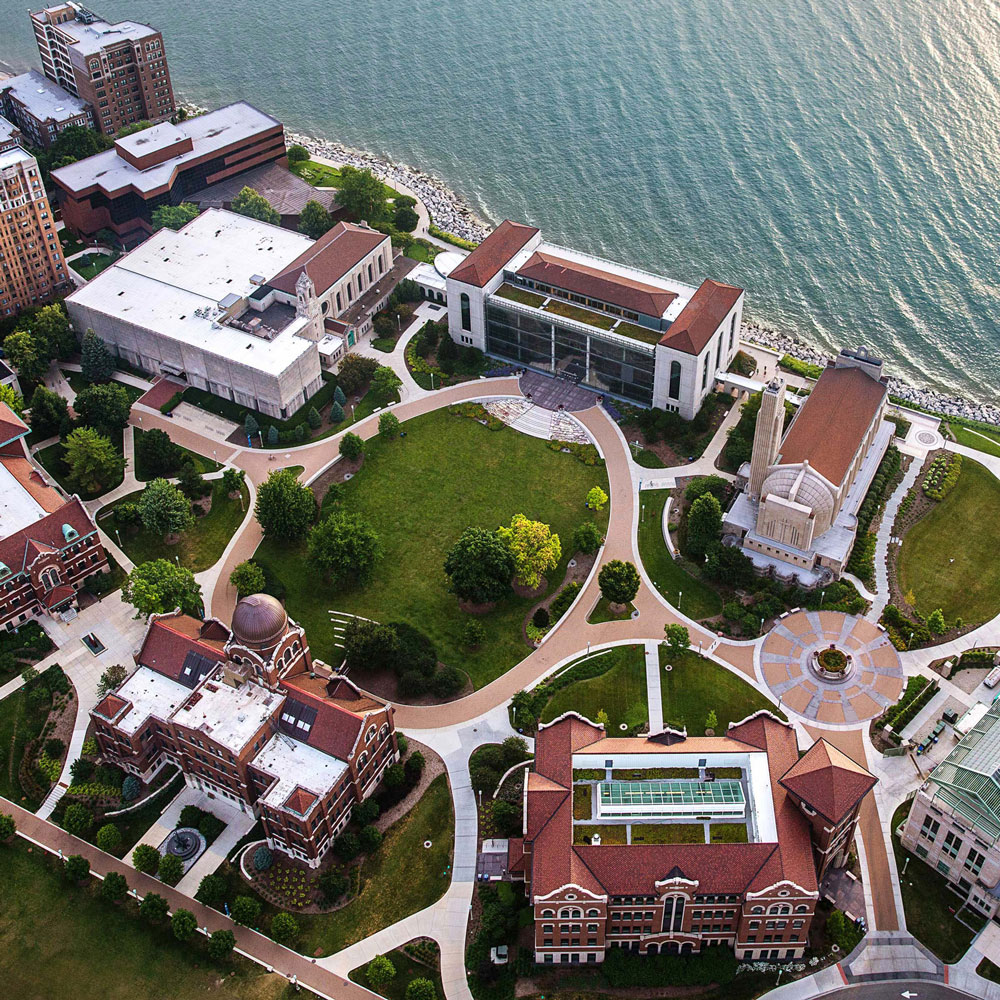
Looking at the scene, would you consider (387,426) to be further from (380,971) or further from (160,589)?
(380,971)

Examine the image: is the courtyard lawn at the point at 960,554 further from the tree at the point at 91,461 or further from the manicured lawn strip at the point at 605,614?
the tree at the point at 91,461

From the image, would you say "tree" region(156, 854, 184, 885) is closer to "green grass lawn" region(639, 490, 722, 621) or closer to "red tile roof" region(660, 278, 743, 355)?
"green grass lawn" region(639, 490, 722, 621)

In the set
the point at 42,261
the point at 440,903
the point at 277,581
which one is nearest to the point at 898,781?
the point at 440,903

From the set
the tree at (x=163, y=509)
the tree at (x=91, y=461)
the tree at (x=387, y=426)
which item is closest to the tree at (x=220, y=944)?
the tree at (x=163, y=509)

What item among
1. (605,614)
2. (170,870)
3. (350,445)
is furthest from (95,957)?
(350,445)

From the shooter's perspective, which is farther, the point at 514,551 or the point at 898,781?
the point at 514,551

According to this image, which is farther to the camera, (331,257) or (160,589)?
(331,257)

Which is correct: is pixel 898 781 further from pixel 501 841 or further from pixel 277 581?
pixel 277 581

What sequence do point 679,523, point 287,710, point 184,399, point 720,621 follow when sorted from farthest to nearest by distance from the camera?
point 184,399 < point 679,523 < point 720,621 < point 287,710
